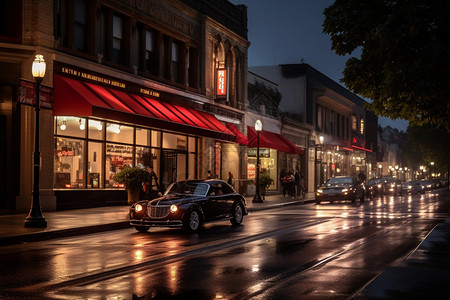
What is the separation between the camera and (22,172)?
2320 centimetres

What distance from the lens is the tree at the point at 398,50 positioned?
12.8 m

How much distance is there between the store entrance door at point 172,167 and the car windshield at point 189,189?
1322cm

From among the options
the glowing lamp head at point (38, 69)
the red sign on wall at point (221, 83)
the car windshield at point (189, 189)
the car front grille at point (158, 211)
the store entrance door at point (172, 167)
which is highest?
the red sign on wall at point (221, 83)

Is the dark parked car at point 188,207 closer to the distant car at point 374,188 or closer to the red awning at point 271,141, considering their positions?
the red awning at point 271,141

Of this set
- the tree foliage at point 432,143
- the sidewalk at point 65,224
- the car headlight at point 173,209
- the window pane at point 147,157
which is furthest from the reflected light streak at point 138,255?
the tree foliage at point 432,143

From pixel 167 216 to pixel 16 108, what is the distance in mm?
8978

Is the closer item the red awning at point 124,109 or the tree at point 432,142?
the red awning at point 124,109

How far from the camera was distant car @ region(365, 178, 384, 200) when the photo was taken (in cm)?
4295

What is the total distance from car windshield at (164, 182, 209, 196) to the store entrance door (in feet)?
43.4

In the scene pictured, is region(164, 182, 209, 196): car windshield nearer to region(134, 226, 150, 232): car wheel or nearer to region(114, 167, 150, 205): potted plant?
region(134, 226, 150, 232): car wheel

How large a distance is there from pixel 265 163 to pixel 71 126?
25270 mm

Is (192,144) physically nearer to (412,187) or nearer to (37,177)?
(37,177)

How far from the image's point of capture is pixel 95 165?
27359 millimetres

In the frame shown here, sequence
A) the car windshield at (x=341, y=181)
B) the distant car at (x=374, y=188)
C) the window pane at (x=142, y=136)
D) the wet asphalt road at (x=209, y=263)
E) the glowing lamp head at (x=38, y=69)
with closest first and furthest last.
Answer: the wet asphalt road at (x=209, y=263), the glowing lamp head at (x=38, y=69), the window pane at (x=142, y=136), the car windshield at (x=341, y=181), the distant car at (x=374, y=188)
